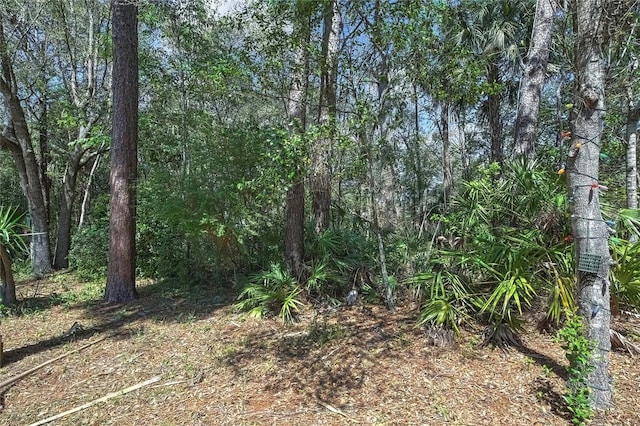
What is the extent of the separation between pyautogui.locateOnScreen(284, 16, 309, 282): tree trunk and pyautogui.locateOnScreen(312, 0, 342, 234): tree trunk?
282mm

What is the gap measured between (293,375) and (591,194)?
9.38ft

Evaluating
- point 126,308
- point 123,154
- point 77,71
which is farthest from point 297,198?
point 77,71

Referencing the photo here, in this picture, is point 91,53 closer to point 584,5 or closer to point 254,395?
point 254,395

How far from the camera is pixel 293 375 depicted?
11.5ft

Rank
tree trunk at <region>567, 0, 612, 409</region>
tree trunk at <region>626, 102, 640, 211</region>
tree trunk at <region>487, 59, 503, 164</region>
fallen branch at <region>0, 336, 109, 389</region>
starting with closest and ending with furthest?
tree trunk at <region>567, 0, 612, 409</region> → fallen branch at <region>0, 336, 109, 389</region> → tree trunk at <region>626, 102, 640, 211</region> → tree trunk at <region>487, 59, 503, 164</region>

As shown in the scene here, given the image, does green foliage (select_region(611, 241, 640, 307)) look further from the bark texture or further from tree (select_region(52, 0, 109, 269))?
tree (select_region(52, 0, 109, 269))

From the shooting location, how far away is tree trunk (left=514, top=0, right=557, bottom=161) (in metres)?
6.26

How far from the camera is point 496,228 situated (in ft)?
14.4

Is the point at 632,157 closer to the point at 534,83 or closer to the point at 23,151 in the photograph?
the point at 534,83

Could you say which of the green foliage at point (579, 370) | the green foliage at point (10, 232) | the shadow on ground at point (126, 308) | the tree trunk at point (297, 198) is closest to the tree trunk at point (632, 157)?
the green foliage at point (579, 370)

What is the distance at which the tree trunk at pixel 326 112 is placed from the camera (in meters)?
4.91

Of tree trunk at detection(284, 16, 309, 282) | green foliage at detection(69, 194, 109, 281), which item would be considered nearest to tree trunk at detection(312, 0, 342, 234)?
tree trunk at detection(284, 16, 309, 282)

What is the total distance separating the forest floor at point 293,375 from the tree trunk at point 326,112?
1877 mm

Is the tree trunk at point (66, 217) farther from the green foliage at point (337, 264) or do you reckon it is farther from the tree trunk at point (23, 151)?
the green foliage at point (337, 264)
